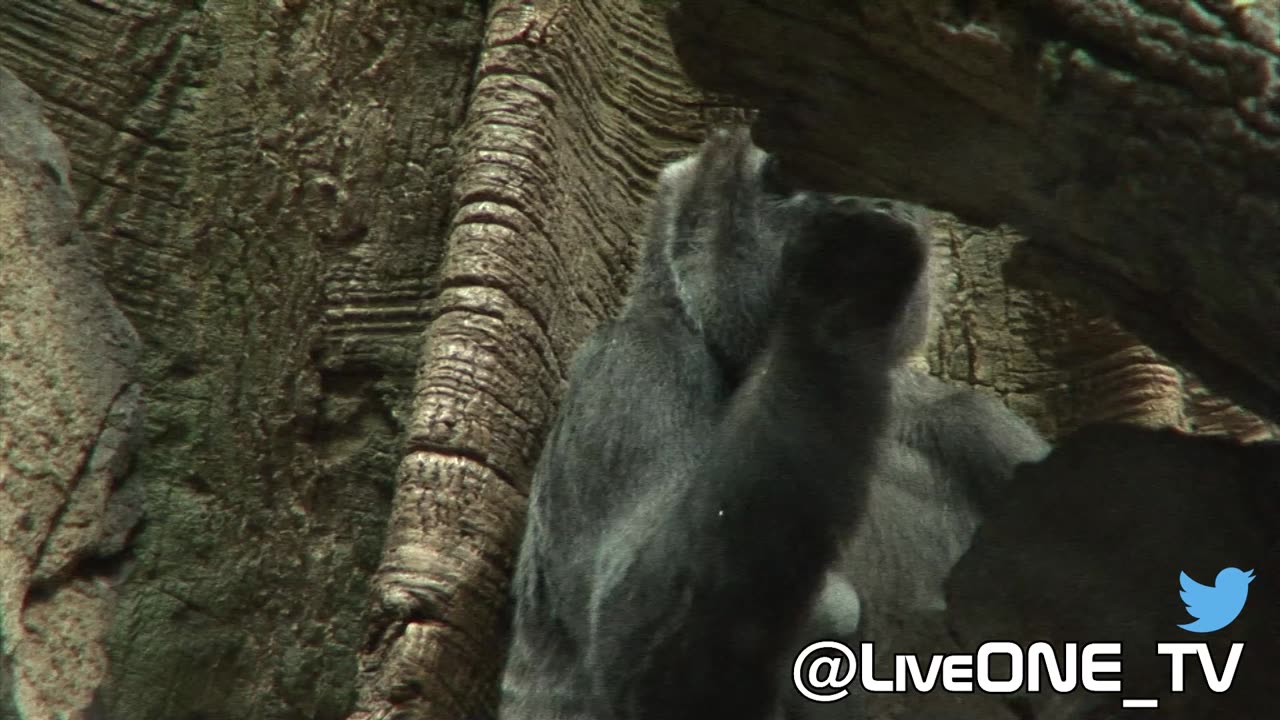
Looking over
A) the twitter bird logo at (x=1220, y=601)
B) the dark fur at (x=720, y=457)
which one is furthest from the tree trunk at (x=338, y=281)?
the twitter bird logo at (x=1220, y=601)

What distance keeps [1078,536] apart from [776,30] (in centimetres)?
81

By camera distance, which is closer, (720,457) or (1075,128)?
(1075,128)

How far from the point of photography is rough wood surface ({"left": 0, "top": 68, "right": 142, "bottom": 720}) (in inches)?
85.4

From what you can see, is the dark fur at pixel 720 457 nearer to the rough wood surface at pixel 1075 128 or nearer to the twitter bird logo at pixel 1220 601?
the rough wood surface at pixel 1075 128

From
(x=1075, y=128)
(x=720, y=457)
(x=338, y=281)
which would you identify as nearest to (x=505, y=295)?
(x=338, y=281)

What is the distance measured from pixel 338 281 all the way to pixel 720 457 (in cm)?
104

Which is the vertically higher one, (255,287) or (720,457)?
(720,457)

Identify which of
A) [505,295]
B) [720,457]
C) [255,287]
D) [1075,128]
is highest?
[1075,128]

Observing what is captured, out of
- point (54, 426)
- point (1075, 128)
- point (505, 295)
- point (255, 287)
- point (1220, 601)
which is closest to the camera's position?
point (1075, 128)

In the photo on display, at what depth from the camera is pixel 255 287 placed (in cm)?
269

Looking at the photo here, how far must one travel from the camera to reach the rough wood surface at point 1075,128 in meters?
1.55

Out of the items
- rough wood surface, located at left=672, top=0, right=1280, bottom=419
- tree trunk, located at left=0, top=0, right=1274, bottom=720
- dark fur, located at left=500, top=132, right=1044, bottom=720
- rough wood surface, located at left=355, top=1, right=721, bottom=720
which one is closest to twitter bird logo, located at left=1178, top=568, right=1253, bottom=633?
rough wood surface, located at left=672, top=0, right=1280, bottom=419

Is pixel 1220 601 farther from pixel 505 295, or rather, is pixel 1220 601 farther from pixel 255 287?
pixel 255 287

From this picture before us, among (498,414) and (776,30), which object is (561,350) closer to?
(498,414)
